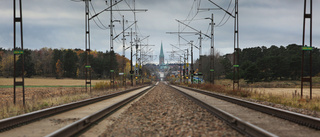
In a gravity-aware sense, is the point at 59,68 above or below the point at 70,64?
below

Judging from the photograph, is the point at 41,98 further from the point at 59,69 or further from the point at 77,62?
the point at 77,62

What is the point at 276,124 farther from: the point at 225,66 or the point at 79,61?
the point at 79,61

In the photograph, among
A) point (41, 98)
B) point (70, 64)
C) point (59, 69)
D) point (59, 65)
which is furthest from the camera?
point (59, 65)

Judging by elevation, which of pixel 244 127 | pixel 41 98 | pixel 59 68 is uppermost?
pixel 59 68

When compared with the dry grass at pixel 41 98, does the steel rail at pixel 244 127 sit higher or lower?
higher

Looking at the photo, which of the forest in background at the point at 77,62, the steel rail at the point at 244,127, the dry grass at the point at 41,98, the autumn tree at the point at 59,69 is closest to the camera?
the steel rail at the point at 244,127

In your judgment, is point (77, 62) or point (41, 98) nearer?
point (41, 98)

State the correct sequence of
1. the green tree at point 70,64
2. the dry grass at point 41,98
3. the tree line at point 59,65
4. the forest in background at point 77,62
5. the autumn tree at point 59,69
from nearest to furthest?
the dry grass at point 41,98 < the forest in background at point 77,62 < the tree line at point 59,65 < the green tree at point 70,64 < the autumn tree at point 59,69

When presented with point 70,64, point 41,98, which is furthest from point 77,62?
point 41,98

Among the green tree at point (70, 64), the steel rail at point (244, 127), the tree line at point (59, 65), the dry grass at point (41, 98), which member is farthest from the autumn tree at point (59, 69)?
the steel rail at point (244, 127)

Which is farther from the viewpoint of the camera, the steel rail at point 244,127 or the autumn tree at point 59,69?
the autumn tree at point 59,69

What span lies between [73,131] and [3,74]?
485 ft

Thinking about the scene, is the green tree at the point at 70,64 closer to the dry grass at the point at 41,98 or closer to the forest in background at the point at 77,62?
the forest in background at the point at 77,62

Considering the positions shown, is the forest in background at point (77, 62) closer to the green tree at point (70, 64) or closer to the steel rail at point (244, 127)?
the green tree at point (70, 64)
